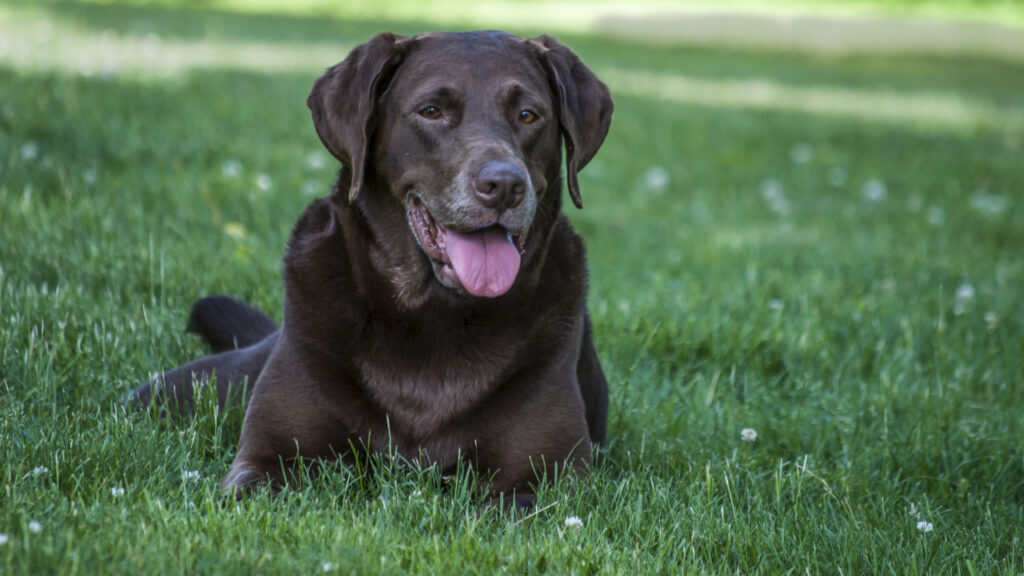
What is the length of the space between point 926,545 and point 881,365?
1812mm

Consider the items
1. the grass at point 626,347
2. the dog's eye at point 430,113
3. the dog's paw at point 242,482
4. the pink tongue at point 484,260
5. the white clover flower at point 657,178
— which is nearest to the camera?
the grass at point 626,347

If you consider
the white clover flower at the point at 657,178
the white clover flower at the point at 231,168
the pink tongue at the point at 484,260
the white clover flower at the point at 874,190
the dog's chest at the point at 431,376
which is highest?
the pink tongue at the point at 484,260

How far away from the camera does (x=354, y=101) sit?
3.06 meters

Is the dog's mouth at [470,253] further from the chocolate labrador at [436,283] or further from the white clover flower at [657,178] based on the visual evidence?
the white clover flower at [657,178]

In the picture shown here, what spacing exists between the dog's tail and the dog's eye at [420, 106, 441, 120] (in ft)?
3.87

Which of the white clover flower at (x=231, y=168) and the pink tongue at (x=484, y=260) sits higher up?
the pink tongue at (x=484, y=260)

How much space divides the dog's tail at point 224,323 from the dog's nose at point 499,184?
1.32 m

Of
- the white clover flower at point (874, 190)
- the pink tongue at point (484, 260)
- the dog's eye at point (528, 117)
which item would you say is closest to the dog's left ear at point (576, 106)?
the dog's eye at point (528, 117)

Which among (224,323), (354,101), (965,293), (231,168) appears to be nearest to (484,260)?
(354,101)

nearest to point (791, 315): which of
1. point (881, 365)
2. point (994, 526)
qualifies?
point (881, 365)

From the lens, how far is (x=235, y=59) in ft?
34.9

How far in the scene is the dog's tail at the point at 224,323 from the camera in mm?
3811

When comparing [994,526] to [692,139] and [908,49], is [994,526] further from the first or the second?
[908,49]

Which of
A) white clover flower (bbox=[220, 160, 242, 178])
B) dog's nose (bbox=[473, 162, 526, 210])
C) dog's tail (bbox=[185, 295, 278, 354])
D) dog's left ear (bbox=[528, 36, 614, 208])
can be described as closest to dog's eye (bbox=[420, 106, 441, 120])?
dog's nose (bbox=[473, 162, 526, 210])
